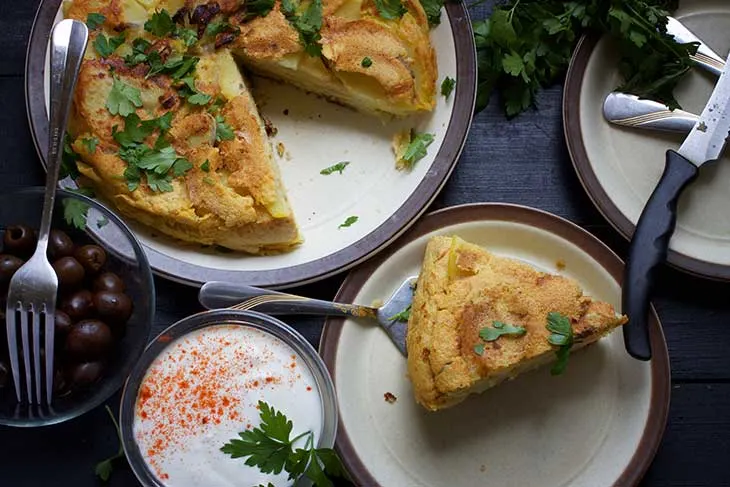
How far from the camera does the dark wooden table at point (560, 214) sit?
3.82 metres

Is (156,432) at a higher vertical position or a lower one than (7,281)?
lower

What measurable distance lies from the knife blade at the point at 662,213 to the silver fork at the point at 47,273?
2.27m

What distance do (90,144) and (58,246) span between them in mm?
434

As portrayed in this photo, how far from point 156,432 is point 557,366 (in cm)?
158

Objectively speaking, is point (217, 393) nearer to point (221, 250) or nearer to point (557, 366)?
point (221, 250)

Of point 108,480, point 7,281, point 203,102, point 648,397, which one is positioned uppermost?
point 203,102

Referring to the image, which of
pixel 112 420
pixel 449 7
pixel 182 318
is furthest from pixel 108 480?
pixel 449 7

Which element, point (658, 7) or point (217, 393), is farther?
point (658, 7)

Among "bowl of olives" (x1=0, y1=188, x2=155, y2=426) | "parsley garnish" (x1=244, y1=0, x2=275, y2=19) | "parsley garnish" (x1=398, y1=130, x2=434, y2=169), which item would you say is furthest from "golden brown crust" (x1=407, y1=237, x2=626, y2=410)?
"parsley garnish" (x1=244, y1=0, x2=275, y2=19)

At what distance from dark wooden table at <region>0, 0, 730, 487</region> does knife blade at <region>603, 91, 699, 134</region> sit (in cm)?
24

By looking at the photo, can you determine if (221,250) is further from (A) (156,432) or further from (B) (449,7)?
(B) (449,7)

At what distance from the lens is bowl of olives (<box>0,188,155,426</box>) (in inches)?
136

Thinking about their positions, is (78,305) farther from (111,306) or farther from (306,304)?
(306,304)

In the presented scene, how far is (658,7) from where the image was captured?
12.6 feet
